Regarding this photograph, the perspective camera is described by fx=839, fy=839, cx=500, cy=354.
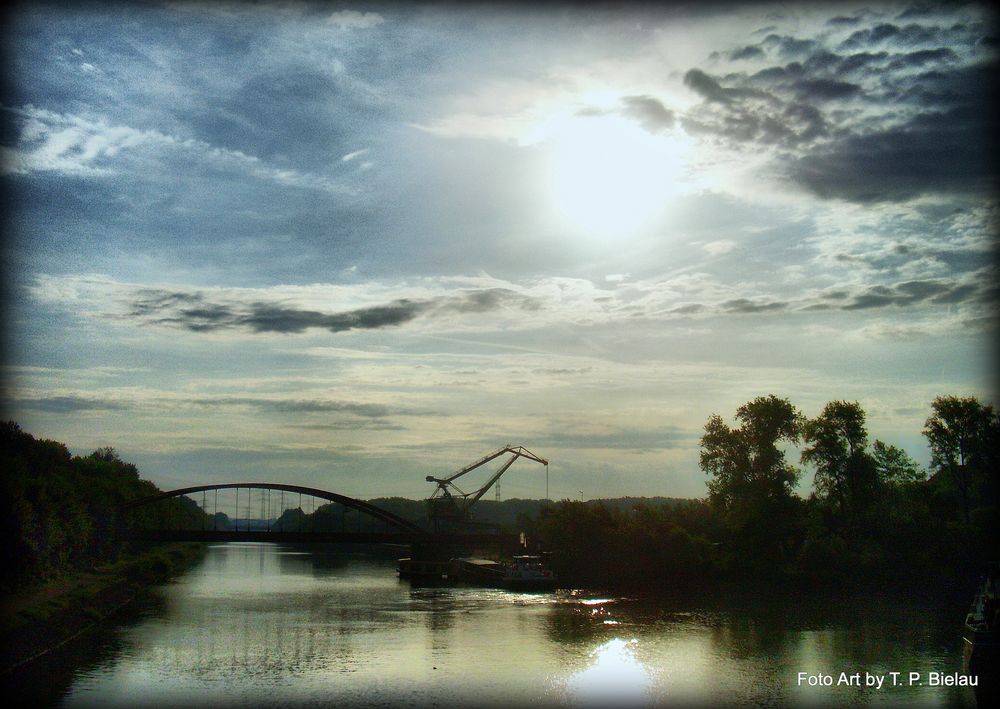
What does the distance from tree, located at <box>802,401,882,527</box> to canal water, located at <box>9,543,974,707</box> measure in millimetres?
25678

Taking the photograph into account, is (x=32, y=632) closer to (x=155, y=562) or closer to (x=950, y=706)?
(x=950, y=706)

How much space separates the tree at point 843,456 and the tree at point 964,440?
25.3ft

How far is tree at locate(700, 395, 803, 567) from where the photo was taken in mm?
92375

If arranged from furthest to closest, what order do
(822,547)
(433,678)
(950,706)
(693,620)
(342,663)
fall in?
1. (822,547)
2. (693,620)
3. (342,663)
4. (433,678)
5. (950,706)

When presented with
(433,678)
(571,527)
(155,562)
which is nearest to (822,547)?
(571,527)

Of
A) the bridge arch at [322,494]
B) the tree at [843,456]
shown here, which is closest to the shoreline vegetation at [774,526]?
the tree at [843,456]

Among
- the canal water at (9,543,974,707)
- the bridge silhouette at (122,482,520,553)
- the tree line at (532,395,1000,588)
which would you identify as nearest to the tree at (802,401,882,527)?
the tree line at (532,395,1000,588)

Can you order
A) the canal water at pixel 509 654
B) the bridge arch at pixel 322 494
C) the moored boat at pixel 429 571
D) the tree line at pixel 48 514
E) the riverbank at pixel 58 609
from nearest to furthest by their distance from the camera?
1. the canal water at pixel 509 654
2. the riverbank at pixel 58 609
3. the tree line at pixel 48 514
4. the moored boat at pixel 429 571
5. the bridge arch at pixel 322 494

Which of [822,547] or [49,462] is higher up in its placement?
[49,462]

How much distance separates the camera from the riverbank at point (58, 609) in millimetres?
44469

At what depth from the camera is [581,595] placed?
8188cm

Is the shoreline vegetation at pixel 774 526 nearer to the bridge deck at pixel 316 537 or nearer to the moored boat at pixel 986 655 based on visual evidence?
the bridge deck at pixel 316 537

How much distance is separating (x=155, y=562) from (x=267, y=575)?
1502cm

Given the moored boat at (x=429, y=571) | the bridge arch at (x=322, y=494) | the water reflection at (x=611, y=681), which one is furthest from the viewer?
the bridge arch at (x=322, y=494)
